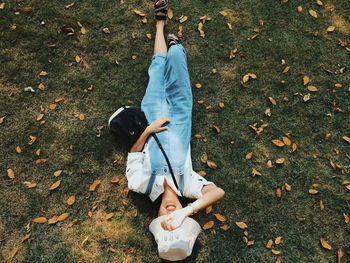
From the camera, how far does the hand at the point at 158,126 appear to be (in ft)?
15.4

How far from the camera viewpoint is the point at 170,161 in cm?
457

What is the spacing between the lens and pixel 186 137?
4789 mm

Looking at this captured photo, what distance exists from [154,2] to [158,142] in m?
2.40

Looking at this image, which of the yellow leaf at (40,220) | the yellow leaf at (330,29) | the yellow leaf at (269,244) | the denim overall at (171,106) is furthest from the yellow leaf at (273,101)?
the yellow leaf at (40,220)

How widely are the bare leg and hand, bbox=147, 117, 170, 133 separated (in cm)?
A: 109

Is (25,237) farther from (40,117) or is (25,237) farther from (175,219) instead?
(175,219)

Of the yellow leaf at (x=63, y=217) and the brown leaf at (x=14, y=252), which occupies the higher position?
the yellow leaf at (x=63, y=217)

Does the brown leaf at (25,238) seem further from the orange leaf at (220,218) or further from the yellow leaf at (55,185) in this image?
the orange leaf at (220,218)

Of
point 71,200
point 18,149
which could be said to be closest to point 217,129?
point 71,200

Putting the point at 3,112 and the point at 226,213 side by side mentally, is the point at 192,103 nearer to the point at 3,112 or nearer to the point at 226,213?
the point at 226,213

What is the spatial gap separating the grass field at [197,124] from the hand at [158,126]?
557mm

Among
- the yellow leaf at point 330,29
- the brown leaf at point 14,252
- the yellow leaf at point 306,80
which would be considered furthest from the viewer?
the yellow leaf at point 330,29

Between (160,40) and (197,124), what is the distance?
1305mm

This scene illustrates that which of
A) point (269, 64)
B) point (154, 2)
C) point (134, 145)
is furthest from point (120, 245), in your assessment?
point (154, 2)
